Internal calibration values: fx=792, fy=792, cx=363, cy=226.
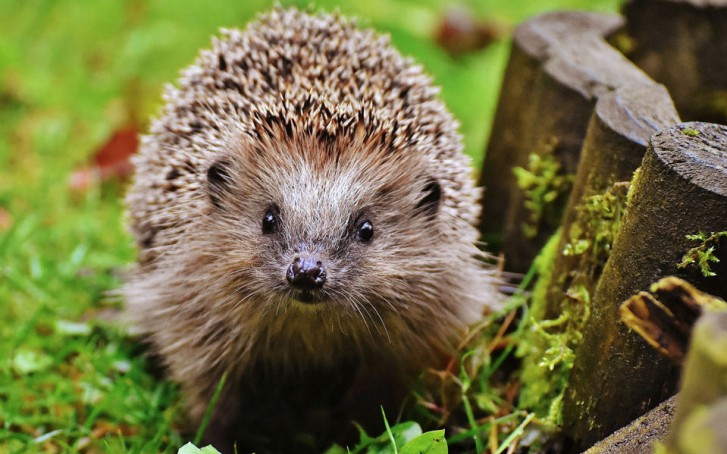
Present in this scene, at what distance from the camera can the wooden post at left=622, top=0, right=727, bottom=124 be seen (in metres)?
3.29

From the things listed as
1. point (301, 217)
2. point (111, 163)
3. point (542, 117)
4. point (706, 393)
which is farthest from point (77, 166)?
point (706, 393)

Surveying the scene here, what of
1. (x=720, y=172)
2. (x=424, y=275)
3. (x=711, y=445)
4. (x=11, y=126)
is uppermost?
(x=720, y=172)

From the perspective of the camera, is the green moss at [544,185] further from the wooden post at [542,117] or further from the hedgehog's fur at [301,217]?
the hedgehog's fur at [301,217]

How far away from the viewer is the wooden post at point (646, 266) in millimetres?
1783

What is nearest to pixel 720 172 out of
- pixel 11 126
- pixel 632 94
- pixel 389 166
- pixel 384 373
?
pixel 632 94

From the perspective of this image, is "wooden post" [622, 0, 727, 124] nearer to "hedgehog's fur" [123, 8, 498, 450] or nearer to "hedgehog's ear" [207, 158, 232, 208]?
"hedgehog's fur" [123, 8, 498, 450]

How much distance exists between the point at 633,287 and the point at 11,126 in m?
4.22

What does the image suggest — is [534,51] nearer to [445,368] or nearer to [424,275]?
[424,275]

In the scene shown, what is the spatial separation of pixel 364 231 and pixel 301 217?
229 mm

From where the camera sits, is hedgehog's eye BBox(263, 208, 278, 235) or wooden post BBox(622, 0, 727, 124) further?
wooden post BBox(622, 0, 727, 124)

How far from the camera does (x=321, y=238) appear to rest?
231 centimetres

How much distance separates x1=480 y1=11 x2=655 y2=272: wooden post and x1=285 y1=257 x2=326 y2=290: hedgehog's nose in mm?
1058

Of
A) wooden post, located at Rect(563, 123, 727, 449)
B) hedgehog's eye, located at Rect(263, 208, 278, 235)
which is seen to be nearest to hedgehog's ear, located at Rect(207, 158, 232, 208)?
hedgehog's eye, located at Rect(263, 208, 278, 235)

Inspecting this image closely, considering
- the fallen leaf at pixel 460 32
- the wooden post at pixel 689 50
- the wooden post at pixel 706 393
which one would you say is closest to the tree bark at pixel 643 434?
the wooden post at pixel 706 393
